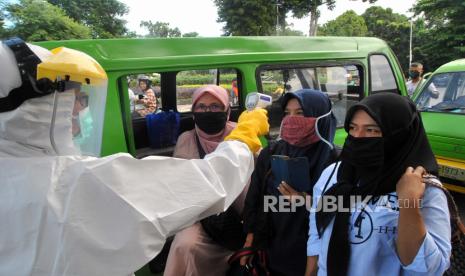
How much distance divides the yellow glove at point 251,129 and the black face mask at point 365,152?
44 centimetres

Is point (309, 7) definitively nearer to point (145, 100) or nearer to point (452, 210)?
point (145, 100)

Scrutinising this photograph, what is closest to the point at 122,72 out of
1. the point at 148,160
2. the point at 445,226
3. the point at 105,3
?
the point at 148,160

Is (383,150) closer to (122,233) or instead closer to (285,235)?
(285,235)

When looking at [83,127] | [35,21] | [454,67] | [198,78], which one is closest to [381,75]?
[454,67]

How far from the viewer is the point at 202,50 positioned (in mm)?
3010

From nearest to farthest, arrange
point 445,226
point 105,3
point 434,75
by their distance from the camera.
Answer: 1. point 445,226
2. point 434,75
3. point 105,3

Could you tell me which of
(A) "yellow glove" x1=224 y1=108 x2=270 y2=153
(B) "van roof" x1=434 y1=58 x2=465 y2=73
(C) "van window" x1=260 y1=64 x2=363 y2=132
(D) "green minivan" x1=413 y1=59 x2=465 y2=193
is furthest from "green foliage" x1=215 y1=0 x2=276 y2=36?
(A) "yellow glove" x1=224 y1=108 x2=270 y2=153

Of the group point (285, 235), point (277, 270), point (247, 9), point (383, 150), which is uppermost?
point (247, 9)

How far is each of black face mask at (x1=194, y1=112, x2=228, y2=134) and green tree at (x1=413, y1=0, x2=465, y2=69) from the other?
22.6m

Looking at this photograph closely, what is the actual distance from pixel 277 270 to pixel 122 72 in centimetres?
173

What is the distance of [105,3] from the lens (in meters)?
32.0

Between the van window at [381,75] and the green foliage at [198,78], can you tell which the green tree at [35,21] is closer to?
the green foliage at [198,78]

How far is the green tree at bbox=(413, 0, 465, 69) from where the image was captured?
67.5ft

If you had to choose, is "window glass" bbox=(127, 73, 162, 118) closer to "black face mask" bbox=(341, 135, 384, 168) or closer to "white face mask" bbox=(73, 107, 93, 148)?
"white face mask" bbox=(73, 107, 93, 148)
